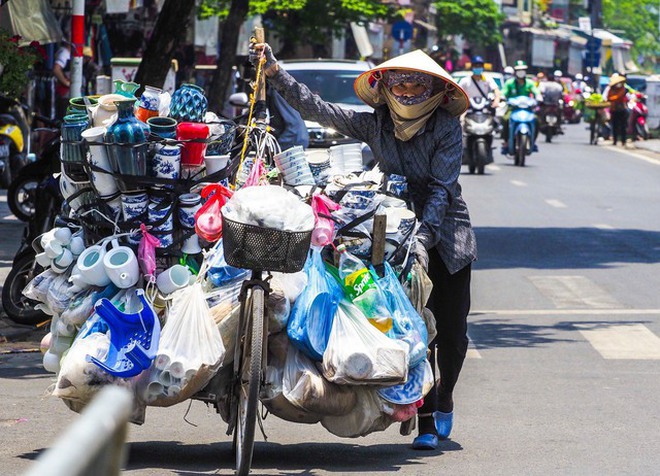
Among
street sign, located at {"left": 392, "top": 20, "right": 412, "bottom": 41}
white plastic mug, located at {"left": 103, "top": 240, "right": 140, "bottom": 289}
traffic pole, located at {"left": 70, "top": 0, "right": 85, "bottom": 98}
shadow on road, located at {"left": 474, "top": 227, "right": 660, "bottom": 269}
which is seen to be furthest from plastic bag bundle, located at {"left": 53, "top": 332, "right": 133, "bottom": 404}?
street sign, located at {"left": 392, "top": 20, "right": 412, "bottom": 41}

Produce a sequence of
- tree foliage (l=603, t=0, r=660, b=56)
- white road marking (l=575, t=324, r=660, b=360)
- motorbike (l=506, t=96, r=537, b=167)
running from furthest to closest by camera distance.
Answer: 1. tree foliage (l=603, t=0, r=660, b=56)
2. motorbike (l=506, t=96, r=537, b=167)
3. white road marking (l=575, t=324, r=660, b=360)

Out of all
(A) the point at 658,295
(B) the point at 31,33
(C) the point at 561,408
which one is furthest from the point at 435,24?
(C) the point at 561,408

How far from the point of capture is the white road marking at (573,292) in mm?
12023

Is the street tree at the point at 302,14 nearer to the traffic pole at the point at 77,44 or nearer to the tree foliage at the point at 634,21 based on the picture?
the traffic pole at the point at 77,44

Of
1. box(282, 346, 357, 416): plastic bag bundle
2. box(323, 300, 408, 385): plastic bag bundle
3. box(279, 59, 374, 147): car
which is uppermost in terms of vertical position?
box(323, 300, 408, 385): plastic bag bundle

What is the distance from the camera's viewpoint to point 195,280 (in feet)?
19.6

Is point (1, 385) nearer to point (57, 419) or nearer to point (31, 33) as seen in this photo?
point (57, 419)

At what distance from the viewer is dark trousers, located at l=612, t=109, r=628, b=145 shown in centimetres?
4103

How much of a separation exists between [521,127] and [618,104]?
34.0 ft

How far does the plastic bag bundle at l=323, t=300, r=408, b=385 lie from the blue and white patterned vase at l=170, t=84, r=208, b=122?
1109 mm

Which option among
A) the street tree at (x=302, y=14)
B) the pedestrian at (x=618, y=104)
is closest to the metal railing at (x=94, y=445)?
the street tree at (x=302, y=14)

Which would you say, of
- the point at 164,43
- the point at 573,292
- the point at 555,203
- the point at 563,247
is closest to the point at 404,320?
the point at 573,292

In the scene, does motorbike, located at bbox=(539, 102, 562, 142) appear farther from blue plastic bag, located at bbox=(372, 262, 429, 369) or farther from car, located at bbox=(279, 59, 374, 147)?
blue plastic bag, located at bbox=(372, 262, 429, 369)

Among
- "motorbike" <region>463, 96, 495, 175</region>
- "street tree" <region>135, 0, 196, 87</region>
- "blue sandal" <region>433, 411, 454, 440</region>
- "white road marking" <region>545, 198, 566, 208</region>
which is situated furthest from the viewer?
"motorbike" <region>463, 96, 495, 175</region>
